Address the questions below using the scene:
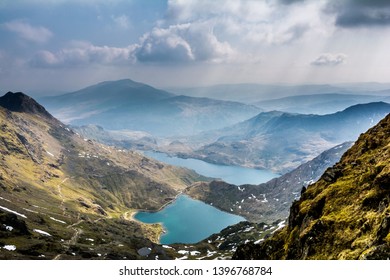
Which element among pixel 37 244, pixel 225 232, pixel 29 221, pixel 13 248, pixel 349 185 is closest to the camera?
pixel 349 185

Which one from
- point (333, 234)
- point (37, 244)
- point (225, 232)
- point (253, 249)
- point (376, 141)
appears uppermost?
point (376, 141)

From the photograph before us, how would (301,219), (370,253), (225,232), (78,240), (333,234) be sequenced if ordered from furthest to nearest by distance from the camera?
(225,232) → (78,240) → (301,219) → (333,234) → (370,253)

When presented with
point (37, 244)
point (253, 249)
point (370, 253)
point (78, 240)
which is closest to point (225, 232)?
point (78, 240)

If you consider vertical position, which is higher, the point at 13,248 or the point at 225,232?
the point at 13,248

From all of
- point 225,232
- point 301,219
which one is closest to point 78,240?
point 225,232
